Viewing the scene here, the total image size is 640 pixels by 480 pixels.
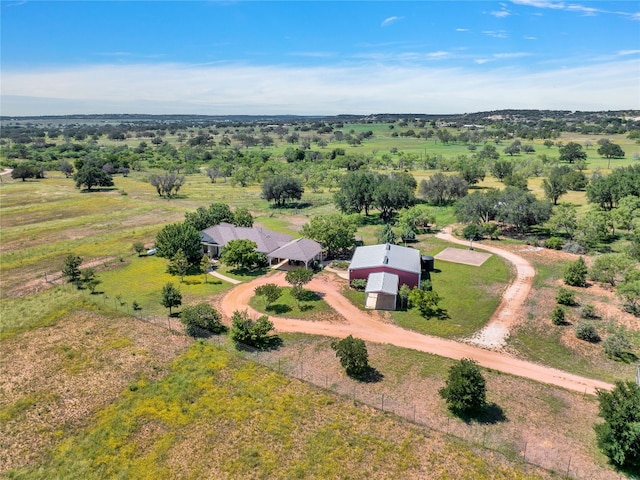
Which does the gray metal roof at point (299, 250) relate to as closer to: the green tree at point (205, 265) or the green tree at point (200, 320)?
the green tree at point (205, 265)

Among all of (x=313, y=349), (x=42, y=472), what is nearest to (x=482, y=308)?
(x=313, y=349)

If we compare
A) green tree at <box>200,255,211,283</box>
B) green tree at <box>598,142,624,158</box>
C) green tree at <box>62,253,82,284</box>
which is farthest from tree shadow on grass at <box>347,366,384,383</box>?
green tree at <box>598,142,624,158</box>

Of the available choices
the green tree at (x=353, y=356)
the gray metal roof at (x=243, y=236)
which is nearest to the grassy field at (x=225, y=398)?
the green tree at (x=353, y=356)

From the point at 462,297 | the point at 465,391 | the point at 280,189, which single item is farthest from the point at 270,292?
the point at 280,189

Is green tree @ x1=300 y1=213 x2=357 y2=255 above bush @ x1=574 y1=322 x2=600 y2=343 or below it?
above

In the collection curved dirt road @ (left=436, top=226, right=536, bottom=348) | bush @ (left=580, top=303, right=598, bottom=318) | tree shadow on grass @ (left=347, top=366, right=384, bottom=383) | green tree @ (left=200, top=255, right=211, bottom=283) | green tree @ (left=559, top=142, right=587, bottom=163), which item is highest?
green tree @ (left=559, top=142, right=587, bottom=163)

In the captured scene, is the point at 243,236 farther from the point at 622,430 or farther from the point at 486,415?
the point at 622,430

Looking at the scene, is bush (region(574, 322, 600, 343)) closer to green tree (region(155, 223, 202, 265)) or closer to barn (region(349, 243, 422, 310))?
barn (region(349, 243, 422, 310))
